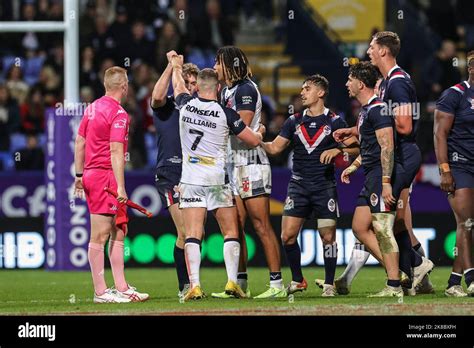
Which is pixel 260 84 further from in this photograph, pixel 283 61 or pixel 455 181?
pixel 455 181

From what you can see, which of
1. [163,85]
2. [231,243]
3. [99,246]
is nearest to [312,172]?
[231,243]

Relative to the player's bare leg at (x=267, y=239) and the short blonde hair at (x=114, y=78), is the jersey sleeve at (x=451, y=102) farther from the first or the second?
the short blonde hair at (x=114, y=78)

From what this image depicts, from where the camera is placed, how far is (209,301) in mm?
11492

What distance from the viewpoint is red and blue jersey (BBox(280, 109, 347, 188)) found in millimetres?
12281

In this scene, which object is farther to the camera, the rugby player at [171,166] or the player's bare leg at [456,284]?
the rugby player at [171,166]

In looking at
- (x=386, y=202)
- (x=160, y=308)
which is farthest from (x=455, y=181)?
(x=160, y=308)

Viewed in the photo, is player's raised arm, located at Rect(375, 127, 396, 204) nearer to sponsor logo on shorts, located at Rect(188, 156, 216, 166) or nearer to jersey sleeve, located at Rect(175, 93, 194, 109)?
sponsor logo on shorts, located at Rect(188, 156, 216, 166)

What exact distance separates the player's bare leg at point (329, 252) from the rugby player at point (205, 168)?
0.92m

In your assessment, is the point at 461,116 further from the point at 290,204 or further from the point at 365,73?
the point at 290,204

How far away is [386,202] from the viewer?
11539 millimetres

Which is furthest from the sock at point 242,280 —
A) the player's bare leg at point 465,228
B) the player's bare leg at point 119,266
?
the player's bare leg at point 465,228

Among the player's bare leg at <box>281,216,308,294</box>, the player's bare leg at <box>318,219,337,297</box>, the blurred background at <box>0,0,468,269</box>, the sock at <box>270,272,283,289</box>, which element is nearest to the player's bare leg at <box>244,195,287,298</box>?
the sock at <box>270,272,283,289</box>

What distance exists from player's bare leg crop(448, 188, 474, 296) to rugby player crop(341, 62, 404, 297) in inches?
25.7

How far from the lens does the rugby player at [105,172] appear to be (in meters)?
11.5
